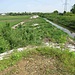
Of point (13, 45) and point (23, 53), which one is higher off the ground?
point (23, 53)

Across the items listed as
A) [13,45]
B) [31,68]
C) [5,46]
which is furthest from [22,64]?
[13,45]

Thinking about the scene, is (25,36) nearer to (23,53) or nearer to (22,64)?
(23,53)

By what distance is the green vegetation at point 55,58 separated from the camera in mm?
5223

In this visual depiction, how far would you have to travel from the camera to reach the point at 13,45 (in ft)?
34.4

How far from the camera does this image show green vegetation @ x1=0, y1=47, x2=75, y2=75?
206 inches

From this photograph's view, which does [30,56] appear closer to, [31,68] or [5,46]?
[31,68]

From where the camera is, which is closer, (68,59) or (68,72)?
(68,72)

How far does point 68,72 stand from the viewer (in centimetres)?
510

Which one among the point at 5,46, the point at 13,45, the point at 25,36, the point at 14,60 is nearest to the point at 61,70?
the point at 14,60

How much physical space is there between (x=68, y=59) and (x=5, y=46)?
4.49 m

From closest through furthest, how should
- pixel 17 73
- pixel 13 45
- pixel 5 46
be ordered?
1. pixel 17 73
2. pixel 5 46
3. pixel 13 45

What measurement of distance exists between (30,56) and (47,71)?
3.42ft

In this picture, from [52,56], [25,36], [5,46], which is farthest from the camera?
[25,36]

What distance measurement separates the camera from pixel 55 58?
5820 mm
